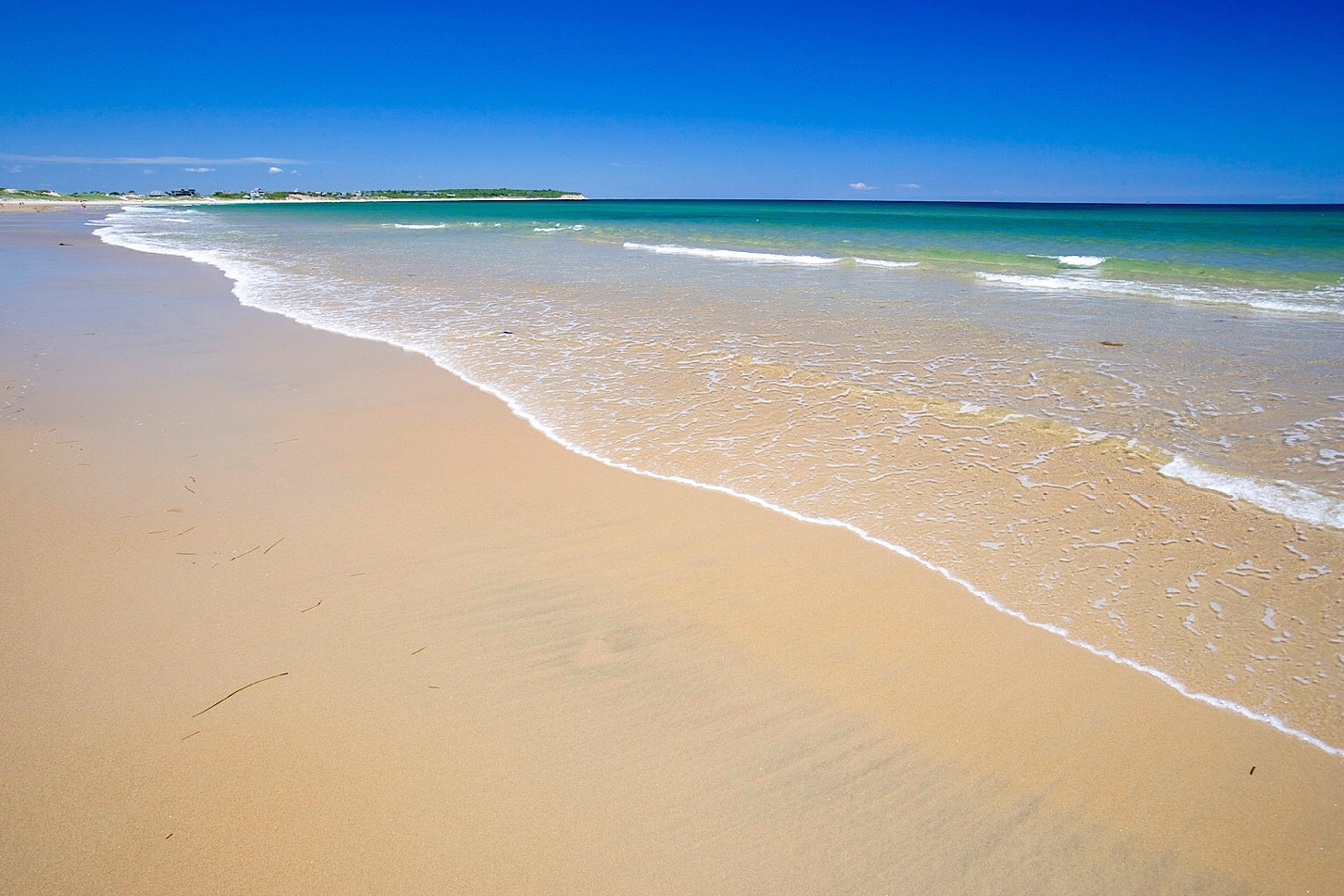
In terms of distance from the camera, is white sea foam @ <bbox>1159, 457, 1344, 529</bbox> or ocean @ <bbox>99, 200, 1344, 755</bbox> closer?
ocean @ <bbox>99, 200, 1344, 755</bbox>

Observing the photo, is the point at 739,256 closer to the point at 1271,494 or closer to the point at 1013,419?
the point at 1013,419

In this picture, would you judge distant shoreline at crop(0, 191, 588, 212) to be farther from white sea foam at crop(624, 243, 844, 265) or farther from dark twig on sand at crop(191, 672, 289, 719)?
dark twig on sand at crop(191, 672, 289, 719)

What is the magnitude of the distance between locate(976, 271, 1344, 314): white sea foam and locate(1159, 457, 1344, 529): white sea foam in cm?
1003

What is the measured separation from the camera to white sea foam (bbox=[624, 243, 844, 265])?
19.3m

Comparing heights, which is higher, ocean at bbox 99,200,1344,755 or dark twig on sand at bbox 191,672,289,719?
ocean at bbox 99,200,1344,755

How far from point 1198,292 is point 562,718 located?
52.3ft

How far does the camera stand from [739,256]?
21094 mm

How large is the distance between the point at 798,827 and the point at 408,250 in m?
23.8

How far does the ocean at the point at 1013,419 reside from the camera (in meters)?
3.13

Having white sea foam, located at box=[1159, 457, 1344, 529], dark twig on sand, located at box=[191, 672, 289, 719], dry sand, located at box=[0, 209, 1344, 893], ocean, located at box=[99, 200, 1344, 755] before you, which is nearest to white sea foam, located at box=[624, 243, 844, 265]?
ocean, located at box=[99, 200, 1344, 755]

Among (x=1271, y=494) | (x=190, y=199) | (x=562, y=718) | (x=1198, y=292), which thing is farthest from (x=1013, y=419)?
(x=190, y=199)

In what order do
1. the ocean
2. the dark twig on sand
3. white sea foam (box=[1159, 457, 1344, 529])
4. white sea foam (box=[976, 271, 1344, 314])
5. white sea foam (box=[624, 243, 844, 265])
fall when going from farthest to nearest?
white sea foam (box=[624, 243, 844, 265]) < white sea foam (box=[976, 271, 1344, 314]) < white sea foam (box=[1159, 457, 1344, 529]) < the ocean < the dark twig on sand

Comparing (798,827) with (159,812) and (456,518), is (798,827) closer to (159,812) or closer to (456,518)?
(159,812)

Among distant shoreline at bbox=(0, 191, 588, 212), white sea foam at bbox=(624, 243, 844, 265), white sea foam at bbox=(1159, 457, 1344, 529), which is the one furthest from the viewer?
distant shoreline at bbox=(0, 191, 588, 212)
